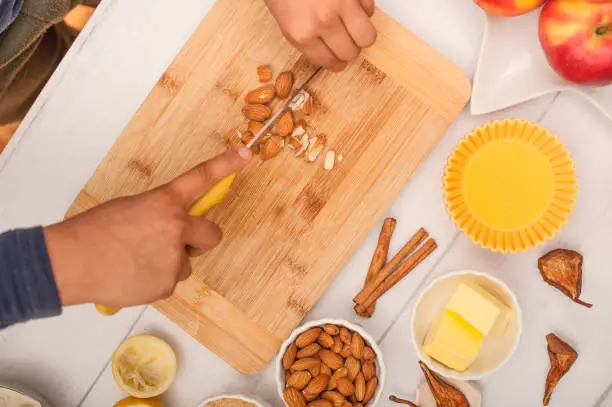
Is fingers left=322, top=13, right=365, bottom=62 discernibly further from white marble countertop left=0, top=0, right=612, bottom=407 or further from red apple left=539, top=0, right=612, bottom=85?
red apple left=539, top=0, right=612, bottom=85

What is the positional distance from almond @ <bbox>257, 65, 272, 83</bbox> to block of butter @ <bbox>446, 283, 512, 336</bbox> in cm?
39

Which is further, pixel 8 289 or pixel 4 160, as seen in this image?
pixel 4 160

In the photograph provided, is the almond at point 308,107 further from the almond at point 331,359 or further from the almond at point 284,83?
the almond at point 331,359

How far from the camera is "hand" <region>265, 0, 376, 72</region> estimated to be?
0.79 meters

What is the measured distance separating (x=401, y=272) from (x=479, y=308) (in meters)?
0.12

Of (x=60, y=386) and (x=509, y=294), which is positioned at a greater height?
(x=509, y=294)

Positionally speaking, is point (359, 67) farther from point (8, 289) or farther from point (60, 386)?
point (60, 386)

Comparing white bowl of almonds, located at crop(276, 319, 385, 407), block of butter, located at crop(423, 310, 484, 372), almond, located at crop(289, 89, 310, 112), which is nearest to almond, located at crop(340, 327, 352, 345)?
white bowl of almonds, located at crop(276, 319, 385, 407)

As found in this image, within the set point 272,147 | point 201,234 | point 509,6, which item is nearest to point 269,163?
point 272,147

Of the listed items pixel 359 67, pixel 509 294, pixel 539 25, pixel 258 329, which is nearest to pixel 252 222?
pixel 258 329

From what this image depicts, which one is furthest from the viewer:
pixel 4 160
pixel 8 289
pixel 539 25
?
pixel 4 160

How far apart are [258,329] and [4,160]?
1.49 feet

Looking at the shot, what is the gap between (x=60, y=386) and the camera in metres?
0.96

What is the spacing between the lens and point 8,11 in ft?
2.73
